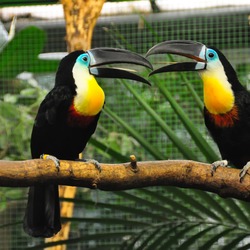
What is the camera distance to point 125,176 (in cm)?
193

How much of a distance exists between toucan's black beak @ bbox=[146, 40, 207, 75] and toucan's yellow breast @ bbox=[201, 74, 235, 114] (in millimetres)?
58

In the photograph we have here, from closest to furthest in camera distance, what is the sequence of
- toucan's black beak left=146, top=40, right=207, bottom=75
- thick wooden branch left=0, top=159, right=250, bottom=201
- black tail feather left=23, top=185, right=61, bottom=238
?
1. thick wooden branch left=0, top=159, right=250, bottom=201
2. black tail feather left=23, top=185, right=61, bottom=238
3. toucan's black beak left=146, top=40, right=207, bottom=75

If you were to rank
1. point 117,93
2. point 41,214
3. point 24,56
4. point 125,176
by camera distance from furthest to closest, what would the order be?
1. point 24,56
2. point 117,93
3. point 41,214
4. point 125,176

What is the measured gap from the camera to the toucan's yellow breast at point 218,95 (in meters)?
2.23

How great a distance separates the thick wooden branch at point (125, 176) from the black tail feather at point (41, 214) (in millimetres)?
277

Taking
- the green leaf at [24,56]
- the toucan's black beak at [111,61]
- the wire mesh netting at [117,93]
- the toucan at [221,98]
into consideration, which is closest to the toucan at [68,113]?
the toucan's black beak at [111,61]

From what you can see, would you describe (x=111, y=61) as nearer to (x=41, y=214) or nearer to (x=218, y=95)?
(x=218, y=95)

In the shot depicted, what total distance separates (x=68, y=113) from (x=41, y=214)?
30 centimetres

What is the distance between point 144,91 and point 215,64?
691 mm

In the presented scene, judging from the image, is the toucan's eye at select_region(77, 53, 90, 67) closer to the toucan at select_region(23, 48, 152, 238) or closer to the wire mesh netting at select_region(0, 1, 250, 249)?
the toucan at select_region(23, 48, 152, 238)

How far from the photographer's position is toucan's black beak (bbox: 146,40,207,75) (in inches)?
89.2

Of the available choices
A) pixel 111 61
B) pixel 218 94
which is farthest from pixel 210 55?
pixel 111 61

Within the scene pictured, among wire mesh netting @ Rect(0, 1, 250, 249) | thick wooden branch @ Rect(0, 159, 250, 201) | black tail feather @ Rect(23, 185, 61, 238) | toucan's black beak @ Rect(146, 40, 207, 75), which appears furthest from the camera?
wire mesh netting @ Rect(0, 1, 250, 249)

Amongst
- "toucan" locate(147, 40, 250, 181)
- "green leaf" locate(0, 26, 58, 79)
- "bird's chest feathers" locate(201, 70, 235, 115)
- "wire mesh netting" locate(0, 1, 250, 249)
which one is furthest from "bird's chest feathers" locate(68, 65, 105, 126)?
"green leaf" locate(0, 26, 58, 79)
